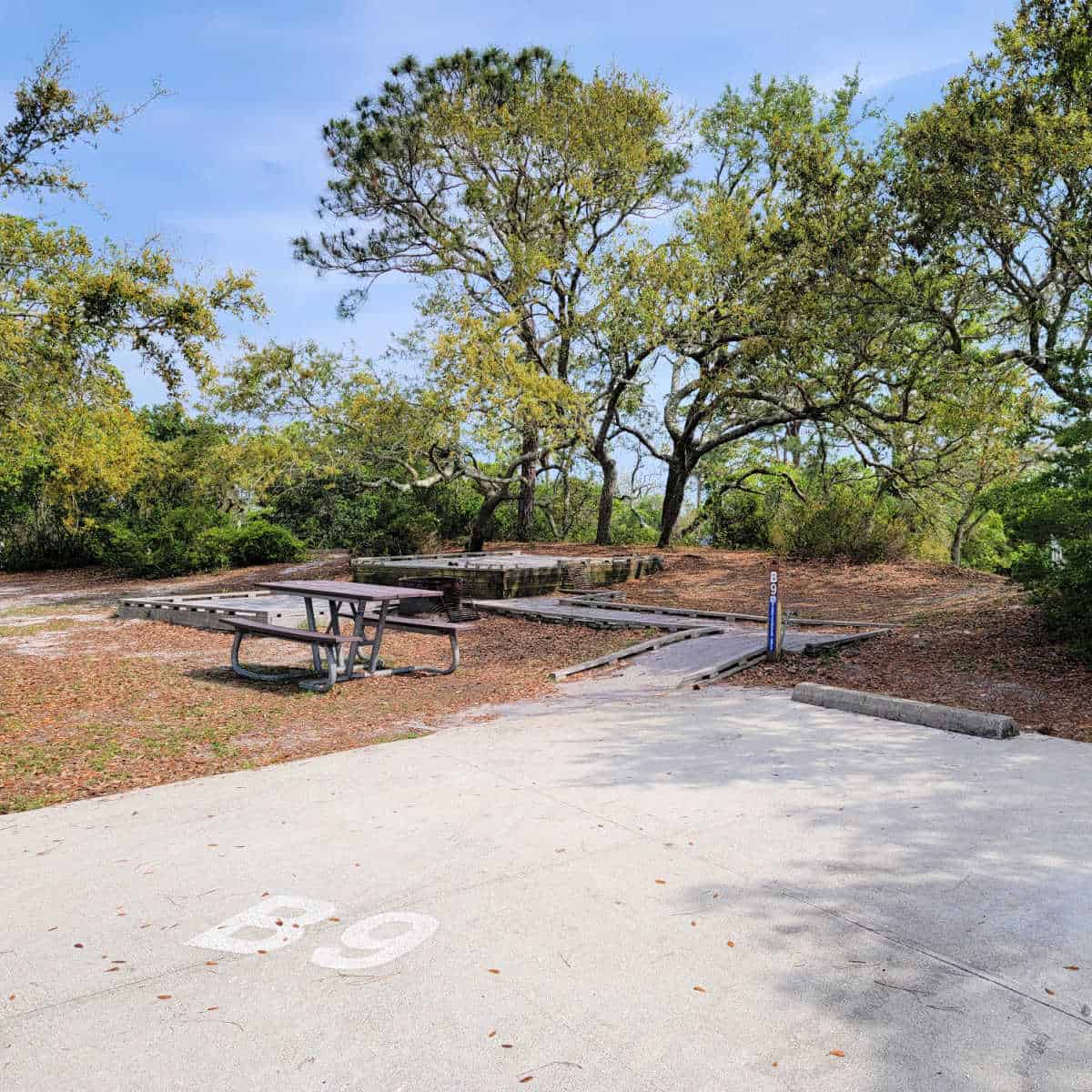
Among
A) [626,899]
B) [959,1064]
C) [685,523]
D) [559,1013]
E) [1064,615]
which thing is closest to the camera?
[959,1064]

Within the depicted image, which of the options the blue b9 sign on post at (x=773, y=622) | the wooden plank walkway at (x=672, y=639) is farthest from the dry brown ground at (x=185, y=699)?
the blue b9 sign on post at (x=773, y=622)

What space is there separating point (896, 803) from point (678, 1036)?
2559 mm

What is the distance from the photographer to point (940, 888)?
3.33 meters

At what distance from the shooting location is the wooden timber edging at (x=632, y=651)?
9117 millimetres

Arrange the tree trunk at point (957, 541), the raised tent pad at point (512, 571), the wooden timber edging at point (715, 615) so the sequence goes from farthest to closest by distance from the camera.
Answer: the tree trunk at point (957, 541)
the raised tent pad at point (512, 571)
the wooden timber edging at point (715, 615)

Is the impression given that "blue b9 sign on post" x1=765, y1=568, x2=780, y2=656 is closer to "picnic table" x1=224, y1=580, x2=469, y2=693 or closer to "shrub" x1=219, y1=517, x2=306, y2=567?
"picnic table" x1=224, y1=580, x2=469, y2=693

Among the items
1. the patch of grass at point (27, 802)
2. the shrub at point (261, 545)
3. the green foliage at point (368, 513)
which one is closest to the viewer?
the patch of grass at point (27, 802)

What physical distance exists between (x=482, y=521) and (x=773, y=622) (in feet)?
42.6

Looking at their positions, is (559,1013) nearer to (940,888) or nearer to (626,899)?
(626,899)

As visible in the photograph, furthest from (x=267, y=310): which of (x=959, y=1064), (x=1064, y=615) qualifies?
(x=959, y=1064)

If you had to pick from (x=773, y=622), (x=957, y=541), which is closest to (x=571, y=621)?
(x=773, y=622)

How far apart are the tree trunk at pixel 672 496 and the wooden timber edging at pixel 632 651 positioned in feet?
37.7

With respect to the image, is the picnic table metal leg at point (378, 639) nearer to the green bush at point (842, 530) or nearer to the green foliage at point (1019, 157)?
the green foliage at point (1019, 157)

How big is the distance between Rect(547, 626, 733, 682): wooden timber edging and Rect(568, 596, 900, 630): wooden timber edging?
134 centimetres
